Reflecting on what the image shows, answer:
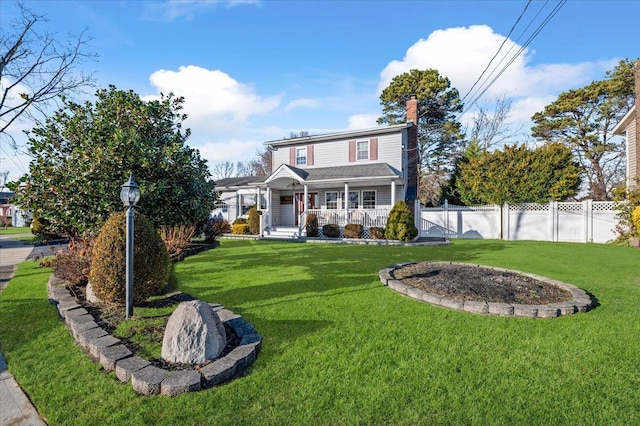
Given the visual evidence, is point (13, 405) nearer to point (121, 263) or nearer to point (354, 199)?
point (121, 263)

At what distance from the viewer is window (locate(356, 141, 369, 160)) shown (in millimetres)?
17938

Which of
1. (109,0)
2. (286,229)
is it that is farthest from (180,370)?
(286,229)

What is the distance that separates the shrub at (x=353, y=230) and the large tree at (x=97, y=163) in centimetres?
915

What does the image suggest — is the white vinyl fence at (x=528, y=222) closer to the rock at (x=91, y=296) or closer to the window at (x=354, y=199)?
the window at (x=354, y=199)

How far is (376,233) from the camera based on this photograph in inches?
587

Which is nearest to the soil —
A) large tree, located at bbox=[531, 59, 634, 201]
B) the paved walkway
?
the paved walkway

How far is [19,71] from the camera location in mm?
10266

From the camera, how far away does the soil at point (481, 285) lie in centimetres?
485

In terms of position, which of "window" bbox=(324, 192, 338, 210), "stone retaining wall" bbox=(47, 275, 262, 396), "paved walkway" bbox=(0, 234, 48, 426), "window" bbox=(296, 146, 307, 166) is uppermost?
"window" bbox=(296, 146, 307, 166)

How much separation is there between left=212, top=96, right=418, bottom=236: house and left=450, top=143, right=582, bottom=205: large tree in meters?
4.13

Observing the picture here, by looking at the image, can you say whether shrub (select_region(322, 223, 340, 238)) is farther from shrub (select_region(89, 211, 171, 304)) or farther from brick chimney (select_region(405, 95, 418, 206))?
shrub (select_region(89, 211, 171, 304))

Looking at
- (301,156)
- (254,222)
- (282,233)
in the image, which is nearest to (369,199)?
(301,156)

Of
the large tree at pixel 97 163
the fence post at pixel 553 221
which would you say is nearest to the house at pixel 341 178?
the fence post at pixel 553 221

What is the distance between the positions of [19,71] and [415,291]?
550 inches
